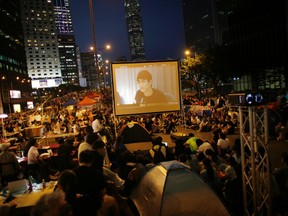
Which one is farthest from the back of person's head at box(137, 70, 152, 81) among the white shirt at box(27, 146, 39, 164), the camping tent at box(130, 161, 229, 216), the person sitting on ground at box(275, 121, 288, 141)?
the camping tent at box(130, 161, 229, 216)

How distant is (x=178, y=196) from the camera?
17.1ft

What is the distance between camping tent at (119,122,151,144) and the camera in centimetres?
1688

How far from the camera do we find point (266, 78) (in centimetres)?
5450

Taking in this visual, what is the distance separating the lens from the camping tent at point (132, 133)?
1688 centimetres

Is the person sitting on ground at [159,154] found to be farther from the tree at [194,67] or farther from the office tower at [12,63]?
the office tower at [12,63]

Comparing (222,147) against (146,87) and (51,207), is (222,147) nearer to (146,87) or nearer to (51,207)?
(146,87)

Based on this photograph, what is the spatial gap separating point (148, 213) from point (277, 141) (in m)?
10.5

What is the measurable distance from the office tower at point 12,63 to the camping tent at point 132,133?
2104 inches

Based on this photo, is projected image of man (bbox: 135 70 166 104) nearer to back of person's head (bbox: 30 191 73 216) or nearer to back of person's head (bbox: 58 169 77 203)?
back of person's head (bbox: 58 169 77 203)

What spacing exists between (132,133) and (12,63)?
79.2 metres

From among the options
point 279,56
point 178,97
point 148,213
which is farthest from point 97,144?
point 279,56

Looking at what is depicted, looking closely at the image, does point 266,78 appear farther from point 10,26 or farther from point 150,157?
point 10,26

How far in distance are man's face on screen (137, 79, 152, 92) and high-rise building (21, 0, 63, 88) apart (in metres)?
160

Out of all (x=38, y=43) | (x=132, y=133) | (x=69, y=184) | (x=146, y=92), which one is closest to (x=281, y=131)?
(x=146, y=92)
